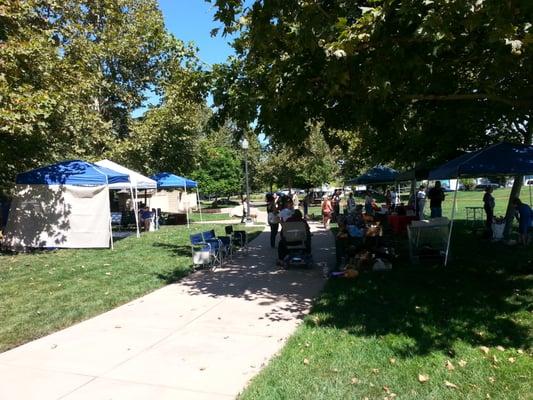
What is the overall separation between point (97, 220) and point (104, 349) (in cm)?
1041

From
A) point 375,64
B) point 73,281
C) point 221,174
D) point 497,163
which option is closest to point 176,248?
point 73,281

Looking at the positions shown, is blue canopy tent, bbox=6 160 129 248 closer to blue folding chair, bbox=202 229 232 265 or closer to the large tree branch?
blue folding chair, bbox=202 229 232 265

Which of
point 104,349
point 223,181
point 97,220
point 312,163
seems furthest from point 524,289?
point 223,181

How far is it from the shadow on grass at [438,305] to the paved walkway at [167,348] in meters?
0.67

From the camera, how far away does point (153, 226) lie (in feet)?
71.9

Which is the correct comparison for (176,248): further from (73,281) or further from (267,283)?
(267,283)

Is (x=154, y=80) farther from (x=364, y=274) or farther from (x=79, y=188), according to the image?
(x=364, y=274)

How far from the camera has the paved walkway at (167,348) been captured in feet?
14.6

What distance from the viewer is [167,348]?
18.2 ft

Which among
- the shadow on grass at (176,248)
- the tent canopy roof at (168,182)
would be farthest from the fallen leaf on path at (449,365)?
the tent canopy roof at (168,182)

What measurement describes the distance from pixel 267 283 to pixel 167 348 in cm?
370

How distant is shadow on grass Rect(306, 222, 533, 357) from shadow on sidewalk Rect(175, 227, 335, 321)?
394 millimetres

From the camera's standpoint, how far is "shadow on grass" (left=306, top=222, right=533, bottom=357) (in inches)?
219

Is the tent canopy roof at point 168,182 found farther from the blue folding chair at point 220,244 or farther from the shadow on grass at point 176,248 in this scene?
the blue folding chair at point 220,244
